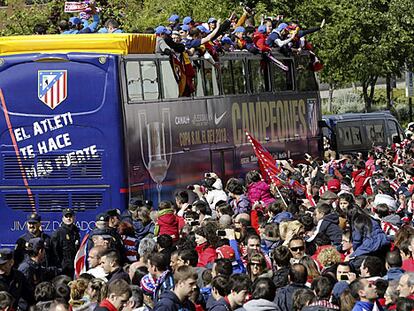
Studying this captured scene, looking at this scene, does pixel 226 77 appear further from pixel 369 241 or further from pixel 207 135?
pixel 369 241

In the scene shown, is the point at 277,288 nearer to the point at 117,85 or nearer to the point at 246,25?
the point at 117,85

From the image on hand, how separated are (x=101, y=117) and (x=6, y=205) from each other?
2.14 m

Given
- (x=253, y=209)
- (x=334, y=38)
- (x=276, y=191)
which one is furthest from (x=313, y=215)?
(x=334, y=38)

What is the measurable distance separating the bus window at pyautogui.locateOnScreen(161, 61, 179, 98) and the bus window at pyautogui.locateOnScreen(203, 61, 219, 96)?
1593 mm

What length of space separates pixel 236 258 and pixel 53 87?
26.7 ft

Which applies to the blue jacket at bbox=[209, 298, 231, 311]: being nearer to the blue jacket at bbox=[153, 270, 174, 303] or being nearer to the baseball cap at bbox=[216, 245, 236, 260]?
the blue jacket at bbox=[153, 270, 174, 303]

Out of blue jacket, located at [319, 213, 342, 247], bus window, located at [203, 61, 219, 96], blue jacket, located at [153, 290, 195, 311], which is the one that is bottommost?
blue jacket, located at [319, 213, 342, 247]

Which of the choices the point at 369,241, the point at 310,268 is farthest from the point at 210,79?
the point at 310,268

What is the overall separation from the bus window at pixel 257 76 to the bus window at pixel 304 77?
6.47 feet

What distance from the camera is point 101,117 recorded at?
19.6 m

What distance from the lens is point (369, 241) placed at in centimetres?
1269

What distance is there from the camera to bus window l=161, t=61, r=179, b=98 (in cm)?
2094

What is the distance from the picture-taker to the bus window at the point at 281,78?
86.9ft

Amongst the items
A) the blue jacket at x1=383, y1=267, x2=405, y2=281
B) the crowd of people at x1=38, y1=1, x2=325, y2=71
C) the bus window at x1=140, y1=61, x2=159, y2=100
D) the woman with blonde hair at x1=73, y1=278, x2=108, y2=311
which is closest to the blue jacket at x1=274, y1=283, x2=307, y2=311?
the blue jacket at x1=383, y1=267, x2=405, y2=281
